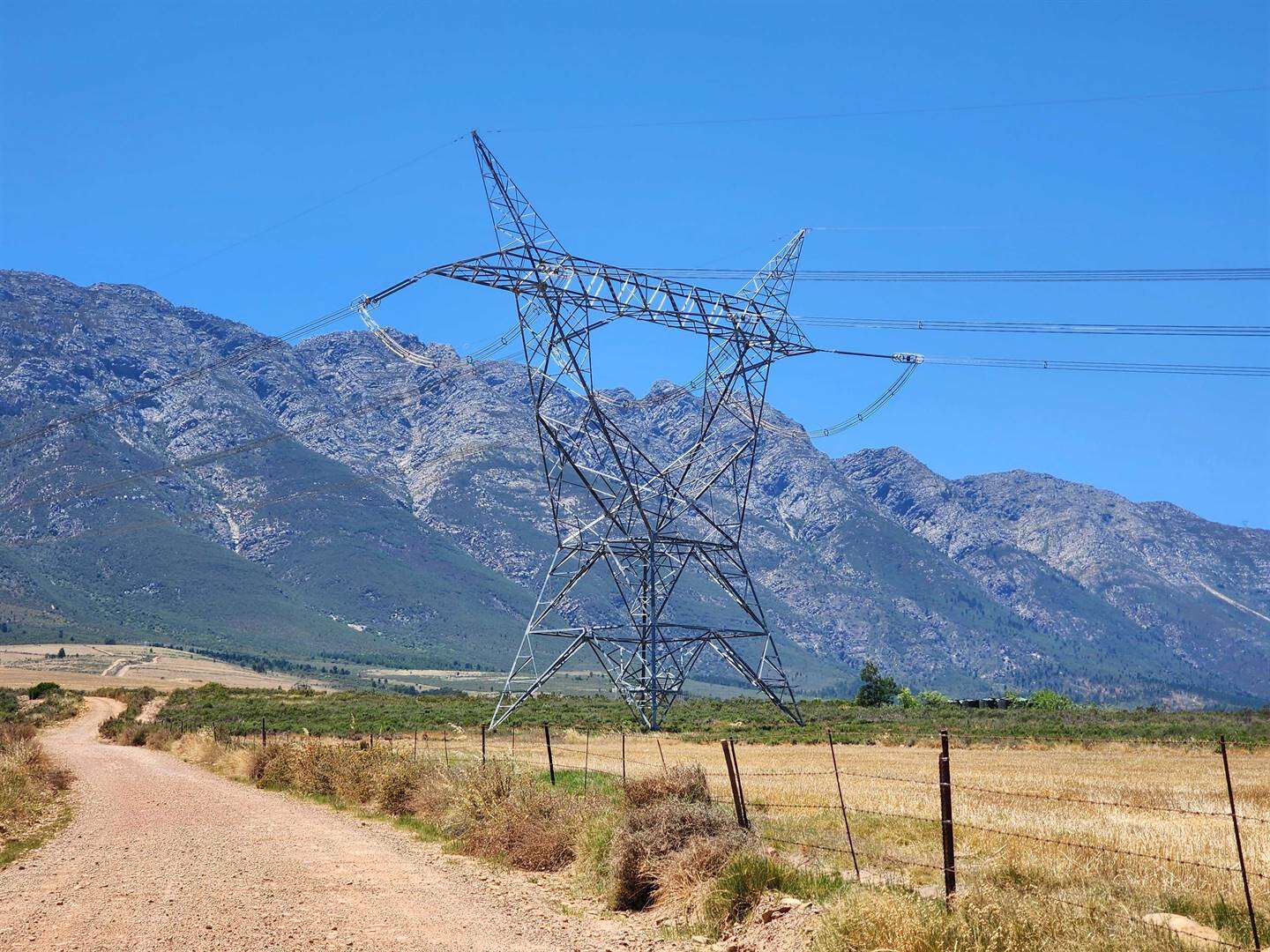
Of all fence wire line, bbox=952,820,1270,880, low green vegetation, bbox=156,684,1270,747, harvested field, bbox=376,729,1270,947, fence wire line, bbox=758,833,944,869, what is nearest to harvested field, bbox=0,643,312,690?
low green vegetation, bbox=156,684,1270,747

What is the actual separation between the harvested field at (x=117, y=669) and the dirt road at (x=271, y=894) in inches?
3916

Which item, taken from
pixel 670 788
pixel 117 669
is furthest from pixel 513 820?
pixel 117 669

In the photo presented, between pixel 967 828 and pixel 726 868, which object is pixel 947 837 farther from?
pixel 967 828

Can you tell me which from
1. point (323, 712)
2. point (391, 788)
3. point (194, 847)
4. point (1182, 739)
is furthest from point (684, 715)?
point (194, 847)

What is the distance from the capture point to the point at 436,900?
15.7 meters

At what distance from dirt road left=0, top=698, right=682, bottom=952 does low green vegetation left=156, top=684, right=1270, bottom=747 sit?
19415 mm

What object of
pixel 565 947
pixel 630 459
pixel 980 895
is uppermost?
pixel 630 459

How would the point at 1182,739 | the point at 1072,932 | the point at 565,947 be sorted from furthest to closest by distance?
1. the point at 1182,739
2. the point at 565,947
3. the point at 1072,932

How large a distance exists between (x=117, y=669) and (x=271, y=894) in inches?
6021

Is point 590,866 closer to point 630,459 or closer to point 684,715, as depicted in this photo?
point 630,459

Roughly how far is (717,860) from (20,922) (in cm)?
824

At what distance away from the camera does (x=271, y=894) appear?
15.8 meters

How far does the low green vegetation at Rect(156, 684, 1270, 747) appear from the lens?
5006cm

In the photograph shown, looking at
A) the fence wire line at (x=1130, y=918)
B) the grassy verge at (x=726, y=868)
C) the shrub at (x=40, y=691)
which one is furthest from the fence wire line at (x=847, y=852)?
the shrub at (x=40, y=691)
